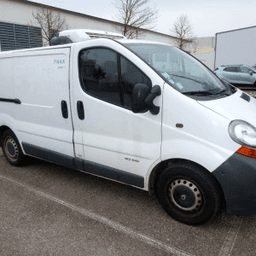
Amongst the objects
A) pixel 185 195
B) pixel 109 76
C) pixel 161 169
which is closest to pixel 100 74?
pixel 109 76

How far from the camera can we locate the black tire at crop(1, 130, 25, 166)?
4186 mm

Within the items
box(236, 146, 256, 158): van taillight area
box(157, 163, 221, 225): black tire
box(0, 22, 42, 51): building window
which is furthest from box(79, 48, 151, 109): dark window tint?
box(0, 22, 42, 51): building window

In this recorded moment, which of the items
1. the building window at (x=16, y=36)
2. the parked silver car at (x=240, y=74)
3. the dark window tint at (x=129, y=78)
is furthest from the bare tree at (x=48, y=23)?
the dark window tint at (x=129, y=78)

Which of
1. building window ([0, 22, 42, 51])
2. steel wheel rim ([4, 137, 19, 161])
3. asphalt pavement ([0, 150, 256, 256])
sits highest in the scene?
building window ([0, 22, 42, 51])

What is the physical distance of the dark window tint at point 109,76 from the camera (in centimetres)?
269

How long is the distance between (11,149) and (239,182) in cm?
362

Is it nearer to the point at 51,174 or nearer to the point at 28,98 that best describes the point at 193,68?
the point at 28,98

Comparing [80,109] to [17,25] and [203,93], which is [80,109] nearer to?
[203,93]

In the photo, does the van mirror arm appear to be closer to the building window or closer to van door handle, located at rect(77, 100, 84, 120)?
van door handle, located at rect(77, 100, 84, 120)

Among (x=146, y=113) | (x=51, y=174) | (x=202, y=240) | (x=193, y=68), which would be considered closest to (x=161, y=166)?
(x=146, y=113)

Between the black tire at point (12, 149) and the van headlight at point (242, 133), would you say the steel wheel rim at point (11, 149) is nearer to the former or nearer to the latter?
the black tire at point (12, 149)

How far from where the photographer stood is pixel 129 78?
2.70 metres

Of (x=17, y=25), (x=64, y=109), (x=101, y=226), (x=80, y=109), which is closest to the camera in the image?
(x=101, y=226)

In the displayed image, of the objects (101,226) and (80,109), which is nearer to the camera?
(101,226)
